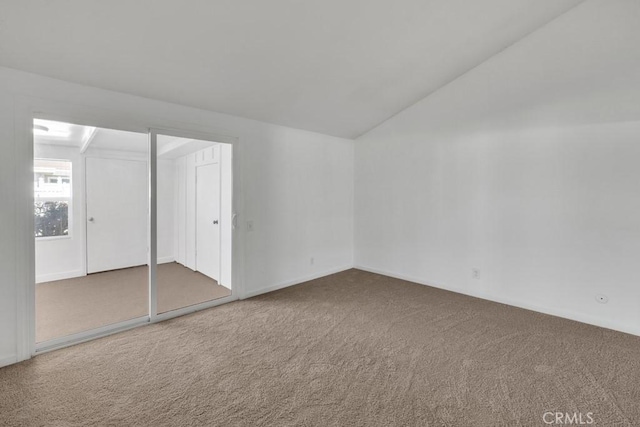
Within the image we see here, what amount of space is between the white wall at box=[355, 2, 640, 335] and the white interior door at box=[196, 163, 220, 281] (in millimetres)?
2779

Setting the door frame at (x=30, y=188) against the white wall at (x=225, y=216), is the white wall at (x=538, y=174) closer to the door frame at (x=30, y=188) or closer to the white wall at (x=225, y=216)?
the white wall at (x=225, y=216)

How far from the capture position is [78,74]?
2.48 metres

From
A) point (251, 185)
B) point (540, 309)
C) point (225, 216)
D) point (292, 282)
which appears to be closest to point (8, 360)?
point (225, 216)

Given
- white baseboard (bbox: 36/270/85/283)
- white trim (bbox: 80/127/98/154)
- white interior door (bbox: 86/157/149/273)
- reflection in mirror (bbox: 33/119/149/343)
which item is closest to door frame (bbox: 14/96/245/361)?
reflection in mirror (bbox: 33/119/149/343)

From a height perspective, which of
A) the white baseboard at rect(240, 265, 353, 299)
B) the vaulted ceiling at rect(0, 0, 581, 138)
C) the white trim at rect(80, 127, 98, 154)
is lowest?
the white baseboard at rect(240, 265, 353, 299)

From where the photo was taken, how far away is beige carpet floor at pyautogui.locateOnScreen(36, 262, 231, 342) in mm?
3158

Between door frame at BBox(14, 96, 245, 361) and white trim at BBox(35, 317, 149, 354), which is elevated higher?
door frame at BBox(14, 96, 245, 361)

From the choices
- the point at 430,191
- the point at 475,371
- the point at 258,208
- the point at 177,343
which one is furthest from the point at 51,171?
the point at 475,371

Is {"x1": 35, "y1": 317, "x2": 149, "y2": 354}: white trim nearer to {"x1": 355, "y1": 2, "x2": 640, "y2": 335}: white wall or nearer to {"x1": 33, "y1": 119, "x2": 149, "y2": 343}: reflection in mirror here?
{"x1": 33, "y1": 119, "x2": 149, "y2": 343}: reflection in mirror

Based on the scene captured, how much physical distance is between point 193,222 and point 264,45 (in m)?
3.56

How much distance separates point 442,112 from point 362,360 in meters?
3.39

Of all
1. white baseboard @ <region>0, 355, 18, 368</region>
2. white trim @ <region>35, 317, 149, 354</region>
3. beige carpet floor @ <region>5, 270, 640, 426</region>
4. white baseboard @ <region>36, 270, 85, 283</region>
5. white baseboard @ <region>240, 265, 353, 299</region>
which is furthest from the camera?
white baseboard @ <region>36, 270, 85, 283</region>

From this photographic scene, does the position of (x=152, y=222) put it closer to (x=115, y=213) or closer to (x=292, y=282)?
(x=292, y=282)

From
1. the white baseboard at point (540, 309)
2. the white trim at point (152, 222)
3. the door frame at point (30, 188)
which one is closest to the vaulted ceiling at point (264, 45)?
the door frame at point (30, 188)
